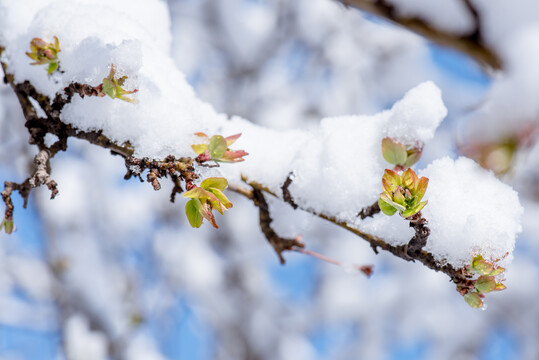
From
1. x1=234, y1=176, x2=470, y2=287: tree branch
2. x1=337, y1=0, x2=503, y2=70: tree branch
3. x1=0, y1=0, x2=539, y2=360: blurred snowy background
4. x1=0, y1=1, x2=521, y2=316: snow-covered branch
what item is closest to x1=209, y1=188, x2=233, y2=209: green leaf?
x1=0, y1=1, x2=521, y2=316: snow-covered branch

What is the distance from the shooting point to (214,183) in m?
0.60

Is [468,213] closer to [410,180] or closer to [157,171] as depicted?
[410,180]

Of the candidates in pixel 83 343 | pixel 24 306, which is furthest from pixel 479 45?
pixel 24 306

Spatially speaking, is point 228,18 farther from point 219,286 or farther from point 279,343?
point 279,343

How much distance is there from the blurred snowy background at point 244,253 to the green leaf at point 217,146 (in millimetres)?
1659

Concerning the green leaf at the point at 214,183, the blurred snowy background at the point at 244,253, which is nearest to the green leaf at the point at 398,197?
the green leaf at the point at 214,183

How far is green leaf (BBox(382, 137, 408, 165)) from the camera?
0.68 meters

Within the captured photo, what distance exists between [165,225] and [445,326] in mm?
3076

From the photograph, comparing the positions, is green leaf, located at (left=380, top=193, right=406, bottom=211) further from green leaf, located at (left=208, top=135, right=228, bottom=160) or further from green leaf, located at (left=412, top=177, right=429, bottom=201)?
green leaf, located at (left=208, top=135, right=228, bottom=160)

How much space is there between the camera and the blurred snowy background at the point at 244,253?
267 centimetres

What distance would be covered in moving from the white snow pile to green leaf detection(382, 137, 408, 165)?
31mm

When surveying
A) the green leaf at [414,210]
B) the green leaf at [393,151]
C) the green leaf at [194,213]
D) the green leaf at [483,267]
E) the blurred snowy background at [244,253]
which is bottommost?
the green leaf at [483,267]

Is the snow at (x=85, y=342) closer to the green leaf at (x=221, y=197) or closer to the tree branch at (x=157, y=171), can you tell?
the tree branch at (x=157, y=171)

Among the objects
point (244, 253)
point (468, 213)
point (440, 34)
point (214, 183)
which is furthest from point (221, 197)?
point (244, 253)
